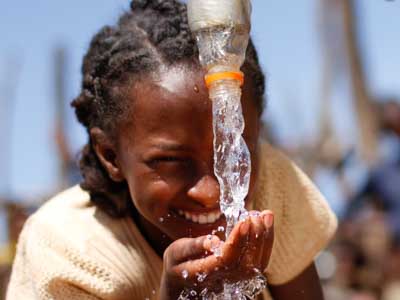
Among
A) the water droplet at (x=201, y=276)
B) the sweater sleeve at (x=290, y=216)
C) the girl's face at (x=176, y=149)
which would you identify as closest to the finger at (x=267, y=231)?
the water droplet at (x=201, y=276)

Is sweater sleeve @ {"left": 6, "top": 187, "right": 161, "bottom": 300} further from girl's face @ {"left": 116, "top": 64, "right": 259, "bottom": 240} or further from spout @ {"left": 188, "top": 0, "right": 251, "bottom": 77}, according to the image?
spout @ {"left": 188, "top": 0, "right": 251, "bottom": 77}

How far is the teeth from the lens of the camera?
1.61 m

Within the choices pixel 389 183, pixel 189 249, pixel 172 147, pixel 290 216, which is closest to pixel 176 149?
pixel 172 147

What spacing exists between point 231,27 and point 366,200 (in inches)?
144

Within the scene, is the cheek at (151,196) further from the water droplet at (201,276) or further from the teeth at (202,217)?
the water droplet at (201,276)

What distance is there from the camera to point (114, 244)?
72.6 inches

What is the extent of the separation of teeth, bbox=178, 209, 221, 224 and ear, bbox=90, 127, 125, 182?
0.26m

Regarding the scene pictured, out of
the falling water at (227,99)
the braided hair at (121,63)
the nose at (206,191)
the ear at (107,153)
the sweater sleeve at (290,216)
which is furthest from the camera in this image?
the sweater sleeve at (290,216)

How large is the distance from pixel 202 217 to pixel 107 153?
35cm

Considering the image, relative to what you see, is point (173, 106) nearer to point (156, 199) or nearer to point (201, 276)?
point (156, 199)

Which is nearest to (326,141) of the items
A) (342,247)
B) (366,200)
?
(342,247)

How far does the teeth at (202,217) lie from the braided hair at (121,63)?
0.27 meters

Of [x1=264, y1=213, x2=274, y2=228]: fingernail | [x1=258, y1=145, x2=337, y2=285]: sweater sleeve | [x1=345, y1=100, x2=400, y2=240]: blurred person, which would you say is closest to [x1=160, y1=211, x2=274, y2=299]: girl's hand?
[x1=264, y1=213, x2=274, y2=228]: fingernail

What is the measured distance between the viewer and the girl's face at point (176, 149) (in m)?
1.59
